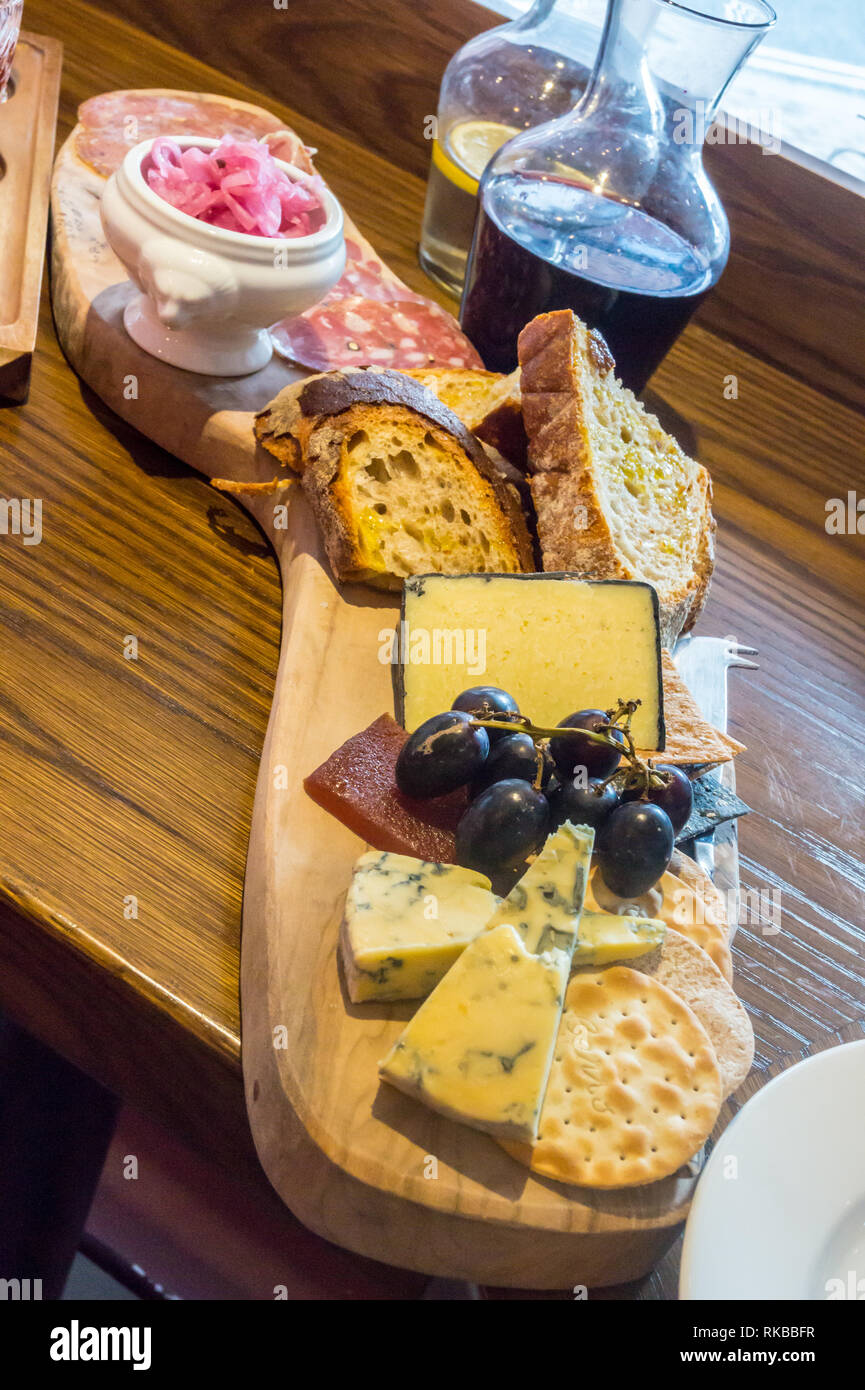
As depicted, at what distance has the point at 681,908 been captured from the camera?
2.89 feet

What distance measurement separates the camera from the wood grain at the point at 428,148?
166 centimetres

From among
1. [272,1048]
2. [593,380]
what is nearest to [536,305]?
[593,380]

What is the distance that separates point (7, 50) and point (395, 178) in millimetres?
701

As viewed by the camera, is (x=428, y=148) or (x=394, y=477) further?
(x=428, y=148)

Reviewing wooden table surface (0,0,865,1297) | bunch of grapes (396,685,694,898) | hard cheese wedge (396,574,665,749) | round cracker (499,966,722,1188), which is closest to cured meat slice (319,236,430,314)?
wooden table surface (0,0,865,1297)

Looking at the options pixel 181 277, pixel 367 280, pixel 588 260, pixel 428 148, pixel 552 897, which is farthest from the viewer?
pixel 428 148

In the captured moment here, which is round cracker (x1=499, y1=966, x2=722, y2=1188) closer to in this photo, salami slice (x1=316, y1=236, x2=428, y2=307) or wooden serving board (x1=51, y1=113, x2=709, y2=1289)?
wooden serving board (x1=51, y1=113, x2=709, y2=1289)

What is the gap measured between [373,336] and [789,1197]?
42.0 inches

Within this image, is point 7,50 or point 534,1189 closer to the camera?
point 534,1189

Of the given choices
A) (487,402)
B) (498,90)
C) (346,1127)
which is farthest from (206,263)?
(346,1127)

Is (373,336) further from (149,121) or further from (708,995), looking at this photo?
(708,995)

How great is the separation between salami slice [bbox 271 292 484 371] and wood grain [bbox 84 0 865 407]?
57cm
